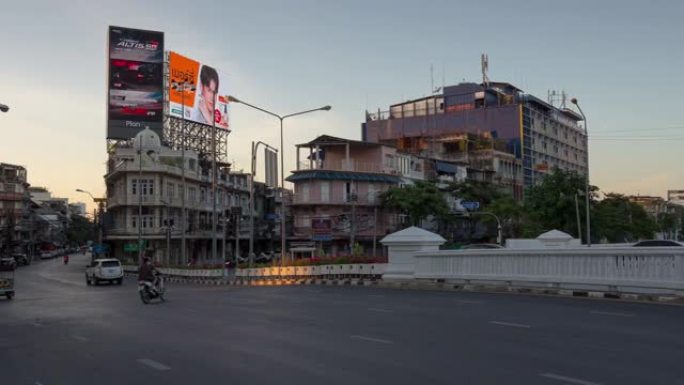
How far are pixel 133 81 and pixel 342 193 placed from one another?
2736 centimetres

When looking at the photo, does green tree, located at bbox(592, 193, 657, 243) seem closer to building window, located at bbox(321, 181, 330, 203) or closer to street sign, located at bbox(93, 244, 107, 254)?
building window, located at bbox(321, 181, 330, 203)

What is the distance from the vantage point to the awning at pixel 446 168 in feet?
271

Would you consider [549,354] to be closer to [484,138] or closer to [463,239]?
[463,239]

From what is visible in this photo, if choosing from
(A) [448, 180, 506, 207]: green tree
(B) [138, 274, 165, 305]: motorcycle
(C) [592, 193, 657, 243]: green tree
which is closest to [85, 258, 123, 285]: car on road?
(B) [138, 274, 165, 305]: motorcycle

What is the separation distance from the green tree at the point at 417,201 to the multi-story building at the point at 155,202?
729 inches

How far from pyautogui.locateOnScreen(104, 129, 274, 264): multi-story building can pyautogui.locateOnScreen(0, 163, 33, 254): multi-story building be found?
25710mm

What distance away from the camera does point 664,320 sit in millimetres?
13320

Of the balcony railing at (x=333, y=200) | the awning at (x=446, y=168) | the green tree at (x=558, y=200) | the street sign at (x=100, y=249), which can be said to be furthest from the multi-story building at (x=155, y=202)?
the green tree at (x=558, y=200)

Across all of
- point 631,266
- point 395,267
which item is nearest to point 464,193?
point 395,267

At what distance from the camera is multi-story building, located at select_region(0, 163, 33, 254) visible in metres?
105

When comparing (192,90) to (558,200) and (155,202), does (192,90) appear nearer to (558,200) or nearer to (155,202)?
(155,202)

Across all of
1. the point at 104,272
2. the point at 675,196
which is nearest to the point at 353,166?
the point at 104,272

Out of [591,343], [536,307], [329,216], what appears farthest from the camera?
[329,216]

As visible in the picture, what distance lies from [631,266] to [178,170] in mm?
69003
